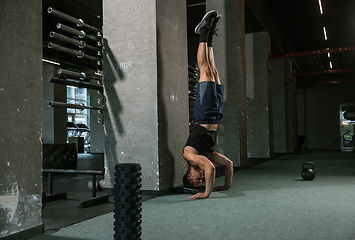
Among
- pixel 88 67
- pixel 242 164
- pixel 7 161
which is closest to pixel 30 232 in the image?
pixel 7 161

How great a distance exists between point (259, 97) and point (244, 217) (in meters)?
8.86

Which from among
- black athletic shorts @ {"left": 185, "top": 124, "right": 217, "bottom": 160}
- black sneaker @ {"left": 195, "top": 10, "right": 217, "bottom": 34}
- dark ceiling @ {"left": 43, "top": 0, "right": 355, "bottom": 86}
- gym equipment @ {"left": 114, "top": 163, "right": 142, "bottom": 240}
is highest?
dark ceiling @ {"left": 43, "top": 0, "right": 355, "bottom": 86}

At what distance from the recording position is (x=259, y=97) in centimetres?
1139

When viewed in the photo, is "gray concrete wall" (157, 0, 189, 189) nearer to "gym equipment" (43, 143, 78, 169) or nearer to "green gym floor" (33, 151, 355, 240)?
"green gym floor" (33, 151, 355, 240)

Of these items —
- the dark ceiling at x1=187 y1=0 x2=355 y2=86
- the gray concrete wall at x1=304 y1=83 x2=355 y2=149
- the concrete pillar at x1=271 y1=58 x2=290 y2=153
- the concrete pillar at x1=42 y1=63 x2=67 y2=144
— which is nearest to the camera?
the dark ceiling at x1=187 y1=0 x2=355 y2=86

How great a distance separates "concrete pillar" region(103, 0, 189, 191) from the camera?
168 inches

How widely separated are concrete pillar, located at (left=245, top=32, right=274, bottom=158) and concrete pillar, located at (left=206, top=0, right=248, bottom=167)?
3402mm

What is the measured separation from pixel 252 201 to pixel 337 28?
1261 centimetres

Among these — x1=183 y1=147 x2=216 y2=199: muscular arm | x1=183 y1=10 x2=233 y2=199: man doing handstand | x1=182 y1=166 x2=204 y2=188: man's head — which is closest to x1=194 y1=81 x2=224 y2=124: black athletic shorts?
x1=183 y1=10 x2=233 y2=199: man doing handstand

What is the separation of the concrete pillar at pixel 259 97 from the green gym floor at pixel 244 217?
6730mm

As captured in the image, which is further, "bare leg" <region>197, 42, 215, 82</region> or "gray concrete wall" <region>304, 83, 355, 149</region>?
"gray concrete wall" <region>304, 83, 355, 149</region>

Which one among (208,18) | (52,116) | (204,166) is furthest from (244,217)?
(52,116)

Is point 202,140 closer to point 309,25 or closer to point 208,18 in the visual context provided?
point 208,18

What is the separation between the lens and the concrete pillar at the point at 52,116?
14.4 meters
